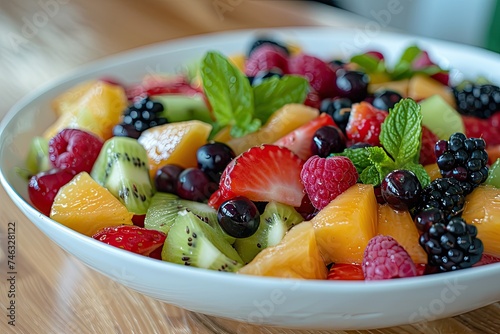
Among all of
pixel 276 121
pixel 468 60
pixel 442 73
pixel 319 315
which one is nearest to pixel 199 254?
pixel 319 315

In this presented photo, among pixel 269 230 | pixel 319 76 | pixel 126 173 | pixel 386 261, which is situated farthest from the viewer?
pixel 319 76

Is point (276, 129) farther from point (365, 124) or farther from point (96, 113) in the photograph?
point (96, 113)

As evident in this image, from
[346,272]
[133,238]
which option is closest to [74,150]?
[133,238]

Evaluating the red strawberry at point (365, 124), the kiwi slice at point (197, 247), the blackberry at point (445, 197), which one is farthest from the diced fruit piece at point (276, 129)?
the blackberry at point (445, 197)

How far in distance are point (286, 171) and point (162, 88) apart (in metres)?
0.73

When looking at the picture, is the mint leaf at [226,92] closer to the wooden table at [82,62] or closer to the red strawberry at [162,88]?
the red strawberry at [162,88]

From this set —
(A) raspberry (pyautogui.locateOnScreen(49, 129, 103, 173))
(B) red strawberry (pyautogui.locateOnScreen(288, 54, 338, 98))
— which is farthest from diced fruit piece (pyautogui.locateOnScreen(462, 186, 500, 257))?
(A) raspberry (pyautogui.locateOnScreen(49, 129, 103, 173))

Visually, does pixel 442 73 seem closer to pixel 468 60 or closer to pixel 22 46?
pixel 468 60

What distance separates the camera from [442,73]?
77.9 inches

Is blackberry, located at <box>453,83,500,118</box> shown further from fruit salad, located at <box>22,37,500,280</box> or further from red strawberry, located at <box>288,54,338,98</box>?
red strawberry, located at <box>288,54,338,98</box>

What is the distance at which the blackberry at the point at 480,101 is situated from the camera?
183 cm

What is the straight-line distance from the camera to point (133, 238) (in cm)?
124

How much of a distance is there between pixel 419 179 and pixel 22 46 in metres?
2.04

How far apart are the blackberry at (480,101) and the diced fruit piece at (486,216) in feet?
2.03
